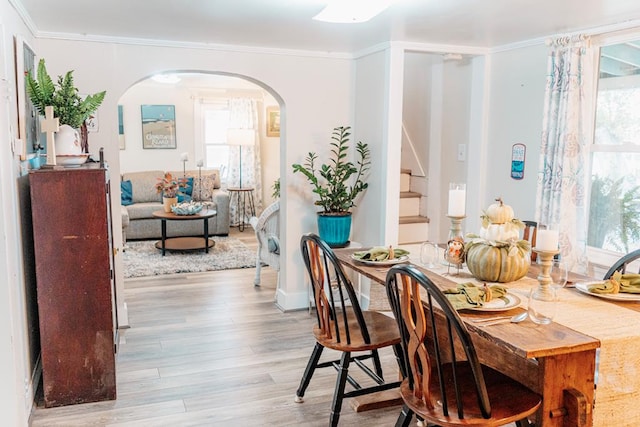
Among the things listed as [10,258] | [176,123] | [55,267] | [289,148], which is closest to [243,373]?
[55,267]

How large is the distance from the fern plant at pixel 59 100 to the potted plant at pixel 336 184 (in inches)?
63.8

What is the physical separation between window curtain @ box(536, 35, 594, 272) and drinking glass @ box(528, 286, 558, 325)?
1.65 m

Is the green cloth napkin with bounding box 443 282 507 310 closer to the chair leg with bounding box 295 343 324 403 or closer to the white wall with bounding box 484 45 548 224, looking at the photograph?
the chair leg with bounding box 295 343 324 403

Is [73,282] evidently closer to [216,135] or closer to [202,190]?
[202,190]

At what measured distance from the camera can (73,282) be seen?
2.88m

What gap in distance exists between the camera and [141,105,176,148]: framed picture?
8484 mm

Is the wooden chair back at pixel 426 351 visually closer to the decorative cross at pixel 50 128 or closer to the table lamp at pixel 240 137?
the decorative cross at pixel 50 128

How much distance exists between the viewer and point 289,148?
4.45 m

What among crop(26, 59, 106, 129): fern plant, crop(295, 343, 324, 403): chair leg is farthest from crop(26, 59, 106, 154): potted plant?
crop(295, 343, 324, 403): chair leg

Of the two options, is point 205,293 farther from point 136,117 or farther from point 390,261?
point 136,117

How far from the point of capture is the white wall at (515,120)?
12.9 ft

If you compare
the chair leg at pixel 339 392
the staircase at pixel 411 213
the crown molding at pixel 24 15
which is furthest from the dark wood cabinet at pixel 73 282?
the staircase at pixel 411 213

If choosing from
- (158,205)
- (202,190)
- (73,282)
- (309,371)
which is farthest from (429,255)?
(202,190)

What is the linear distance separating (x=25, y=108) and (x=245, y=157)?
5.77 metres
